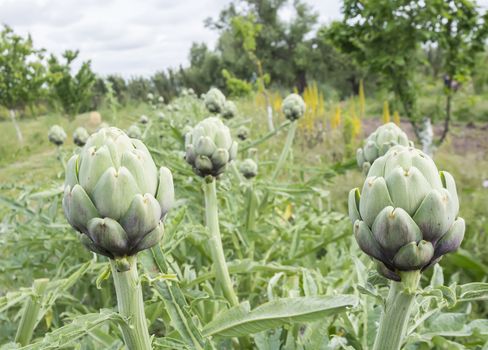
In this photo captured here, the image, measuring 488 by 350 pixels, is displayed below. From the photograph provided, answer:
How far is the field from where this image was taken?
0.53 m

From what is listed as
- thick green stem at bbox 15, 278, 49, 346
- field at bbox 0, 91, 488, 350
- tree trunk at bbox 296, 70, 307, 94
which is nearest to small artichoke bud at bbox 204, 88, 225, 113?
field at bbox 0, 91, 488, 350

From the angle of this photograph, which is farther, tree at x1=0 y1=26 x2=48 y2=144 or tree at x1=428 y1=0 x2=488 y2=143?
tree at x1=0 y1=26 x2=48 y2=144

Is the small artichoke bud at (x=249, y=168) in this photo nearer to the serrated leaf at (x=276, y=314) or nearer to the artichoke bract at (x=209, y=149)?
the artichoke bract at (x=209, y=149)

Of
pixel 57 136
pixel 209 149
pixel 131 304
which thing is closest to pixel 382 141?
pixel 209 149

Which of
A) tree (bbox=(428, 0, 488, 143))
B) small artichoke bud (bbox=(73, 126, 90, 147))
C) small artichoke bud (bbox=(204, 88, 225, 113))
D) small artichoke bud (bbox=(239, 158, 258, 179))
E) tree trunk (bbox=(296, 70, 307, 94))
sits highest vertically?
tree trunk (bbox=(296, 70, 307, 94))

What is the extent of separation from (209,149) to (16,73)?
800cm

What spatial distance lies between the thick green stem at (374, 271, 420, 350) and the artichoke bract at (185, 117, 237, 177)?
46cm

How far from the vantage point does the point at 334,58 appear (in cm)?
1476

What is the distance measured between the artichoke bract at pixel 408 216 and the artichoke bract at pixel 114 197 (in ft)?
0.65

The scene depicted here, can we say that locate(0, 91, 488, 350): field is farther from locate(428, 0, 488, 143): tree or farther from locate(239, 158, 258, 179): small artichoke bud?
locate(428, 0, 488, 143): tree

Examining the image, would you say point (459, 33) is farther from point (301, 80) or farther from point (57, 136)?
point (301, 80)

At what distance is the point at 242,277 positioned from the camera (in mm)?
1139

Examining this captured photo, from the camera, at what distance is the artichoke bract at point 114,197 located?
435mm

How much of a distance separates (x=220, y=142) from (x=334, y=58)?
14558 mm
